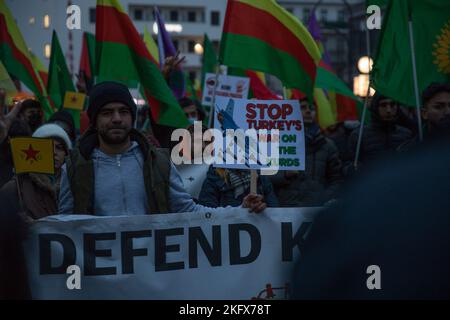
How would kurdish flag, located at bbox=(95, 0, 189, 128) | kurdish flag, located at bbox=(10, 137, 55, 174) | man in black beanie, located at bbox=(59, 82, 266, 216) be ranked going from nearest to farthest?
1. man in black beanie, located at bbox=(59, 82, 266, 216)
2. kurdish flag, located at bbox=(10, 137, 55, 174)
3. kurdish flag, located at bbox=(95, 0, 189, 128)

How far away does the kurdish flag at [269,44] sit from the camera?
23.2ft

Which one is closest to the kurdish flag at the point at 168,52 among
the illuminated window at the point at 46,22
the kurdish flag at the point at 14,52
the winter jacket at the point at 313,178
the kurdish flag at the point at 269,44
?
the kurdish flag at the point at 14,52

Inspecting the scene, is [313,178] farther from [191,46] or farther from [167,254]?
[191,46]

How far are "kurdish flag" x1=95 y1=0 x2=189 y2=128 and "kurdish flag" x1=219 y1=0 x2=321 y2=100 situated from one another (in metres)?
0.74

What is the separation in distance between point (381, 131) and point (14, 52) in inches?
170

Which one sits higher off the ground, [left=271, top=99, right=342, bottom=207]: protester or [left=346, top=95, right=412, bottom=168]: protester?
A: [left=346, top=95, right=412, bottom=168]: protester

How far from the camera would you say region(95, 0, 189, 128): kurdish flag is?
746cm

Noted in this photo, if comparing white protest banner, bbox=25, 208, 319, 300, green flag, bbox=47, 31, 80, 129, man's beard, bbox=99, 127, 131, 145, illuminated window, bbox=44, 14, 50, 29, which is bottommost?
white protest banner, bbox=25, 208, 319, 300

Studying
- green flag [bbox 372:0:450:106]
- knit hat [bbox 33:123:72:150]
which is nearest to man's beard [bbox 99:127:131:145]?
knit hat [bbox 33:123:72:150]

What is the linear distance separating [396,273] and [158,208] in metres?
2.84

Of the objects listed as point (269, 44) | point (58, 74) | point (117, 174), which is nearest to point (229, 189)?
point (117, 174)

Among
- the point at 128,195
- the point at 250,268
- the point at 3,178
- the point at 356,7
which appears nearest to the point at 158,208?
the point at 128,195

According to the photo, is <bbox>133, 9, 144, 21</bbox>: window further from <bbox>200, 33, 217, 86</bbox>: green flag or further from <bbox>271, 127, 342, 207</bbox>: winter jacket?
<bbox>271, 127, 342, 207</bbox>: winter jacket
